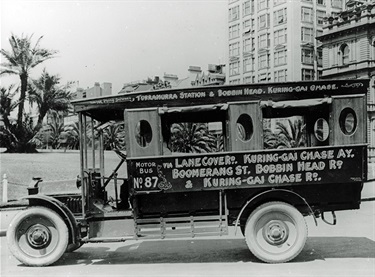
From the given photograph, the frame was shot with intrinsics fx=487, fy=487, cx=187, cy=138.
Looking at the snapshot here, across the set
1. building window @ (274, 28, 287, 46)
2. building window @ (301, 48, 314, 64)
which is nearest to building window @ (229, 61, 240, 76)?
building window @ (274, 28, 287, 46)

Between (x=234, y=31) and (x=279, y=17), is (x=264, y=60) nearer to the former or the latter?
(x=279, y=17)

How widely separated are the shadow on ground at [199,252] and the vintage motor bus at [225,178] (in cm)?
52

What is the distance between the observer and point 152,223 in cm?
754

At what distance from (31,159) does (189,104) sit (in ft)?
68.2

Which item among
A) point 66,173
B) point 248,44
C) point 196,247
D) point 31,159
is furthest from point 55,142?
point 196,247

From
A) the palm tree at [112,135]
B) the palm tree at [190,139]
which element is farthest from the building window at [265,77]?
the palm tree at [112,135]

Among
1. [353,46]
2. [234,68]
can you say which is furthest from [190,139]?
[234,68]

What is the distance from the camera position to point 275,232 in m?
7.39

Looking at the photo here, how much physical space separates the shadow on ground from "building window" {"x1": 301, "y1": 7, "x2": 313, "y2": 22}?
51618mm

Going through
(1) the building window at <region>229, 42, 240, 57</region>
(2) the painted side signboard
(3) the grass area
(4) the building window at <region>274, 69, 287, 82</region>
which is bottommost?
(3) the grass area

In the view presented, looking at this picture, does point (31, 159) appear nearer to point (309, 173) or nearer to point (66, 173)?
point (66, 173)

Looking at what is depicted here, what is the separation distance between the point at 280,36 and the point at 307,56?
157 inches

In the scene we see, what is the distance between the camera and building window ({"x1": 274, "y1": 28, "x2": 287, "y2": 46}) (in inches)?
2261

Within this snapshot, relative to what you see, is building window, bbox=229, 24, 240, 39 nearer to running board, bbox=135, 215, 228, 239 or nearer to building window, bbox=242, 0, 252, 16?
building window, bbox=242, 0, 252, 16
